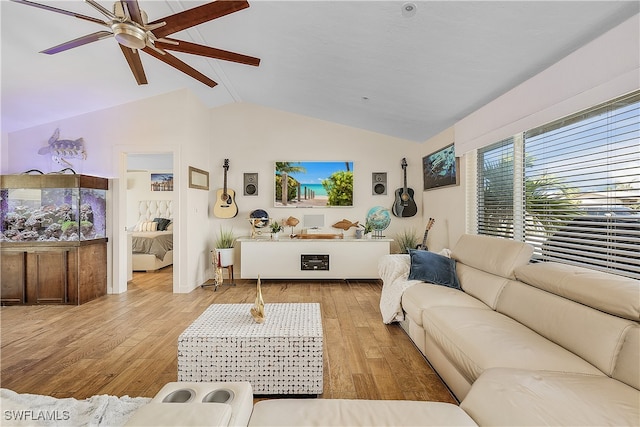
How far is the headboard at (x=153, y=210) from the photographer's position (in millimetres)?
7345

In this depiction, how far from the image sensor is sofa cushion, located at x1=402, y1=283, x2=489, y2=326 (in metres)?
2.30

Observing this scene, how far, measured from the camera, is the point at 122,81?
348 centimetres

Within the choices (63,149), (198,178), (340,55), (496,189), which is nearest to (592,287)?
(496,189)

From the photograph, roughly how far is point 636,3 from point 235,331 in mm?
2917

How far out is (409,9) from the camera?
1.98m

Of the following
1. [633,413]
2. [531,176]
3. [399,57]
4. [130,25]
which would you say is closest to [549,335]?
[633,413]

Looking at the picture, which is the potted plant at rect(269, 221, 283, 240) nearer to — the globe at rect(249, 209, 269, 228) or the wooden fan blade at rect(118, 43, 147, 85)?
the globe at rect(249, 209, 269, 228)

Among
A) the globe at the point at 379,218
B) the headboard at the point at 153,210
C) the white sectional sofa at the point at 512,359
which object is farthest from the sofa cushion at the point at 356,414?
the headboard at the point at 153,210

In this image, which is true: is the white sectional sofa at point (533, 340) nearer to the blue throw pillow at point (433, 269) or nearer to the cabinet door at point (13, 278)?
the blue throw pillow at point (433, 269)

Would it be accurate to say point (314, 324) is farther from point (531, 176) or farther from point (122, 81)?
point (122, 81)

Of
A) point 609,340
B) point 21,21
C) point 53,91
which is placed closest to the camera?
point 609,340

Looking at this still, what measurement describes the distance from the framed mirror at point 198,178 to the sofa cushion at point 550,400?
4123 mm

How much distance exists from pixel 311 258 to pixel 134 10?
11.8ft

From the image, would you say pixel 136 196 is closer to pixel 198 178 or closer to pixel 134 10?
pixel 198 178
